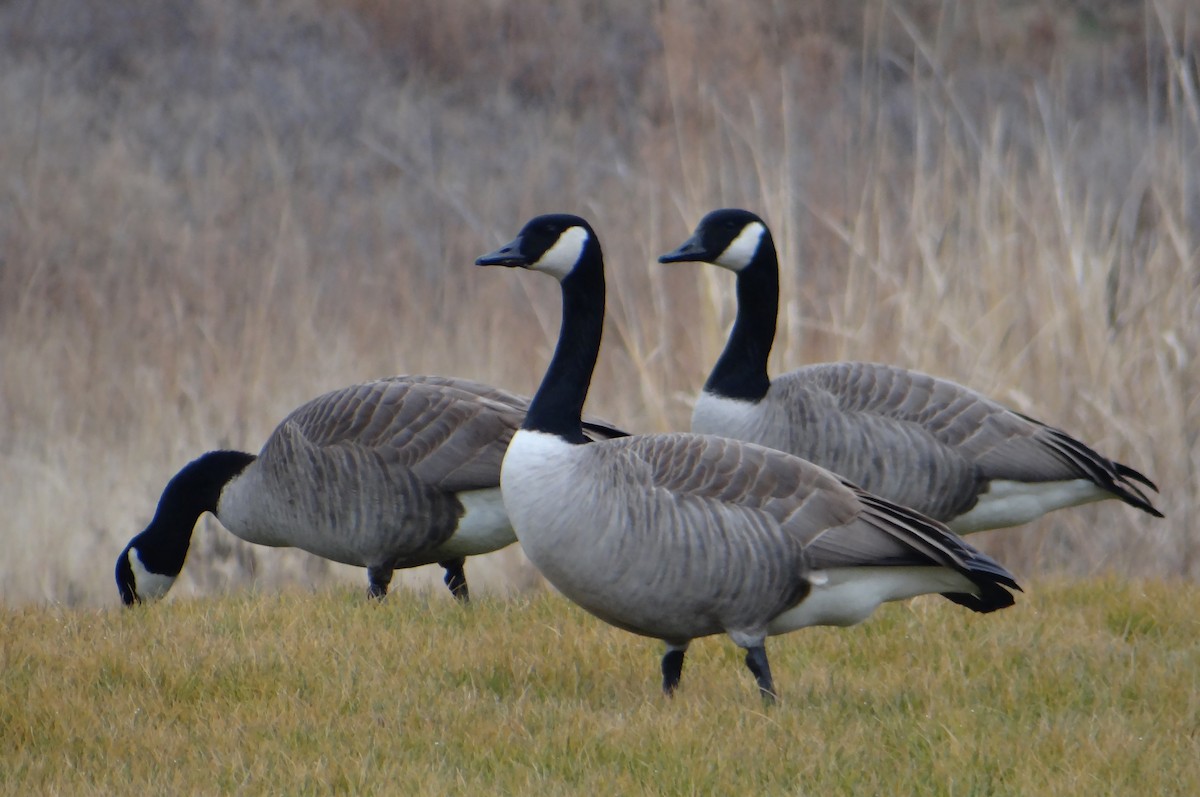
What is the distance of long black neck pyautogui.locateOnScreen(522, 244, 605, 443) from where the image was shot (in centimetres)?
502

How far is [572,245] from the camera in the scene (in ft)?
17.2

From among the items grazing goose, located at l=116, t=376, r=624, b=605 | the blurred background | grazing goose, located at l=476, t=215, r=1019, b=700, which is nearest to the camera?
grazing goose, located at l=476, t=215, r=1019, b=700

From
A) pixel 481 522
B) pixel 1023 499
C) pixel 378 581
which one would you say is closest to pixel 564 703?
pixel 481 522

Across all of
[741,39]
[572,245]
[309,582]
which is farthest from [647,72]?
[572,245]

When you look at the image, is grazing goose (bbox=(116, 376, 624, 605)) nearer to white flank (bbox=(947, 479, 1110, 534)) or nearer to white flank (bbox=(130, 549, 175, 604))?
white flank (bbox=(130, 549, 175, 604))

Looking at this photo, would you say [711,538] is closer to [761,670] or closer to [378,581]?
[761,670]

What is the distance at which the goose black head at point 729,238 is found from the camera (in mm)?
6586

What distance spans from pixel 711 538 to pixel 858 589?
1.96ft

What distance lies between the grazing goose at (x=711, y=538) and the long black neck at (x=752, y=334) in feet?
5.69

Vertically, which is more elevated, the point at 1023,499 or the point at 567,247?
the point at 567,247

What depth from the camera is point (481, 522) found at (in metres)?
6.35

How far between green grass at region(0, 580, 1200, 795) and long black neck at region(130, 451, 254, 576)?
795mm

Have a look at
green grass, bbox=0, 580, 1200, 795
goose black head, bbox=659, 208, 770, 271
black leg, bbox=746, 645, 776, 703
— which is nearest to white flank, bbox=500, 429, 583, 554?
green grass, bbox=0, 580, 1200, 795

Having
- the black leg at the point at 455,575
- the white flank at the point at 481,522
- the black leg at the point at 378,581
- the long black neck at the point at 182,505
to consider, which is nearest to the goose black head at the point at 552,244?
the white flank at the point at 481,522
